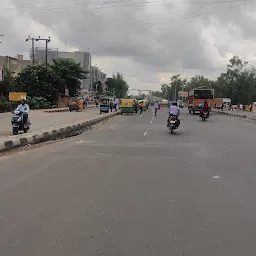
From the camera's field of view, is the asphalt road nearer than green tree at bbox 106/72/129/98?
Yes

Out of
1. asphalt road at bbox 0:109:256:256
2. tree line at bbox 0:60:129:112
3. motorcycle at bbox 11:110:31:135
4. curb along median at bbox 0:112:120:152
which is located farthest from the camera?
tree line at bbox 0:60:129:112

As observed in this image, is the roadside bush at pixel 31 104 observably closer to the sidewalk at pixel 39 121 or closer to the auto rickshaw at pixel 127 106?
the sidewalk at pixel 39 121

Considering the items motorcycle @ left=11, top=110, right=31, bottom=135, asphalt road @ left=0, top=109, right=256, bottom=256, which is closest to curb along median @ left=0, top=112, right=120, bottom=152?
motorcycle @ left=11, top=110, right=31, bottom=135

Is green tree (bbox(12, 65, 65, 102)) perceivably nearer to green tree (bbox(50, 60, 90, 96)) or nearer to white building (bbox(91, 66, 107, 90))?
green tree (bbox(50, 60, 90, 96))

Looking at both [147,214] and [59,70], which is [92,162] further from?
[59,70]

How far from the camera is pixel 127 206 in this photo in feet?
19.0

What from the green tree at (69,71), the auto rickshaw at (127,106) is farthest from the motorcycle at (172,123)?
the green tree at (69,71)

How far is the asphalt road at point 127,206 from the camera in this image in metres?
4.24

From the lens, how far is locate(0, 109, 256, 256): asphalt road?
4.24m

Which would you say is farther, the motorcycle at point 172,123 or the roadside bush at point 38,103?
the roadside bush at point 38,103

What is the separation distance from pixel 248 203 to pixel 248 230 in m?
1.33

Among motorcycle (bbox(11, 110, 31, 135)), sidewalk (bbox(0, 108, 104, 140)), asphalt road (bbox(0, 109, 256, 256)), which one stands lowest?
sidewalk (bbox(0, 108, 104, 140))

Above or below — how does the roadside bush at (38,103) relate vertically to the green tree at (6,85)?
below

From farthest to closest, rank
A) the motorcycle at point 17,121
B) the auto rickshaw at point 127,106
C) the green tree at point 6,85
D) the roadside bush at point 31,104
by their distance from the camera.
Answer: the green tree at point 6,85, the auto rickshaw at point 127,106, the roadside bush at point 31,104, the motorcycle at point 17,121
